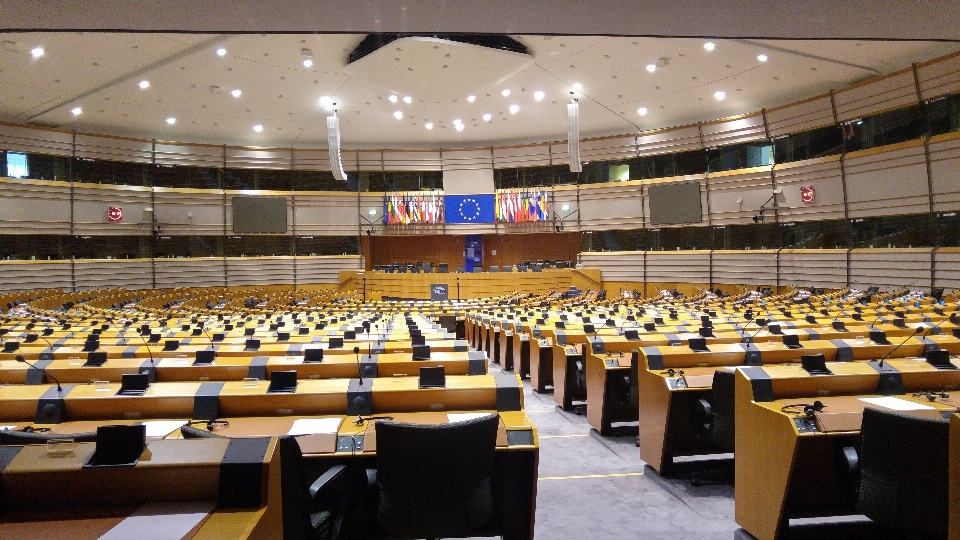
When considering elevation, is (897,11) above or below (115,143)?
below

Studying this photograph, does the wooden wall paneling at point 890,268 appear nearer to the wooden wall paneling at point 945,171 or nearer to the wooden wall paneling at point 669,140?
the wooden wall paneling at point 945,171

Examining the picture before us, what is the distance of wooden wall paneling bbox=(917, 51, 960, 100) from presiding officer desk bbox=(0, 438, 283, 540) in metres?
21.4

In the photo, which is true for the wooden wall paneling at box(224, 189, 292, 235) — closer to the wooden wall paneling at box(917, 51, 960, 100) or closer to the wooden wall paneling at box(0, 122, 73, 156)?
the wooden wall paneling at box(0, 122, 73, 156)

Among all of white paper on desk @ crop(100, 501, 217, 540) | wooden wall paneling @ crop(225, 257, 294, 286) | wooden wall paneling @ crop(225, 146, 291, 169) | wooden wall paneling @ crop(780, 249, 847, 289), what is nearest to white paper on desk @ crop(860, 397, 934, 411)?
white paper on desk @ crop(100, 501, 217, 540)

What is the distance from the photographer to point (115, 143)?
2497cm

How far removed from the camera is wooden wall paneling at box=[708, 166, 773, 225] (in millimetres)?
22781

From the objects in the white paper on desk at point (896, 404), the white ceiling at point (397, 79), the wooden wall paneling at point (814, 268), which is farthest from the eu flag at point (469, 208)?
the white paper on desk at point (896, 404)

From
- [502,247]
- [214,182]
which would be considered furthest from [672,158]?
[214,182]

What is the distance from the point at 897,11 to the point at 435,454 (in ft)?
12.7

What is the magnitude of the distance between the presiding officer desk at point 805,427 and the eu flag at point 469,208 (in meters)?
24.4

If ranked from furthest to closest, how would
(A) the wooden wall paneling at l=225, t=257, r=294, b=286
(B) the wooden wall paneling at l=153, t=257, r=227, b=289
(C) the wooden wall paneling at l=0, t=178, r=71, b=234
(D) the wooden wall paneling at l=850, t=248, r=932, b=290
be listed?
(A) the wooden wall paneling at l=225, t=257, r=294, b=286, (B) the wooden wall paneling at l=153, t=257, r=227, b=289, (C) the wooden wall paneling at l=0, t=178, r=71, b=234, (D) the wooden wall paneling at l=850, t=248, r=932, b=290

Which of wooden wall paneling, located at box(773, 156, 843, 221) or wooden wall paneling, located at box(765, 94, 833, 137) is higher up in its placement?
wooden wall paneling, located at box(765, 94, 833, 137)

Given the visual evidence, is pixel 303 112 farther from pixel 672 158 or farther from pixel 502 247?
pixel 672 158

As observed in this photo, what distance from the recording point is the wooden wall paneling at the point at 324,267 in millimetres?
27969
